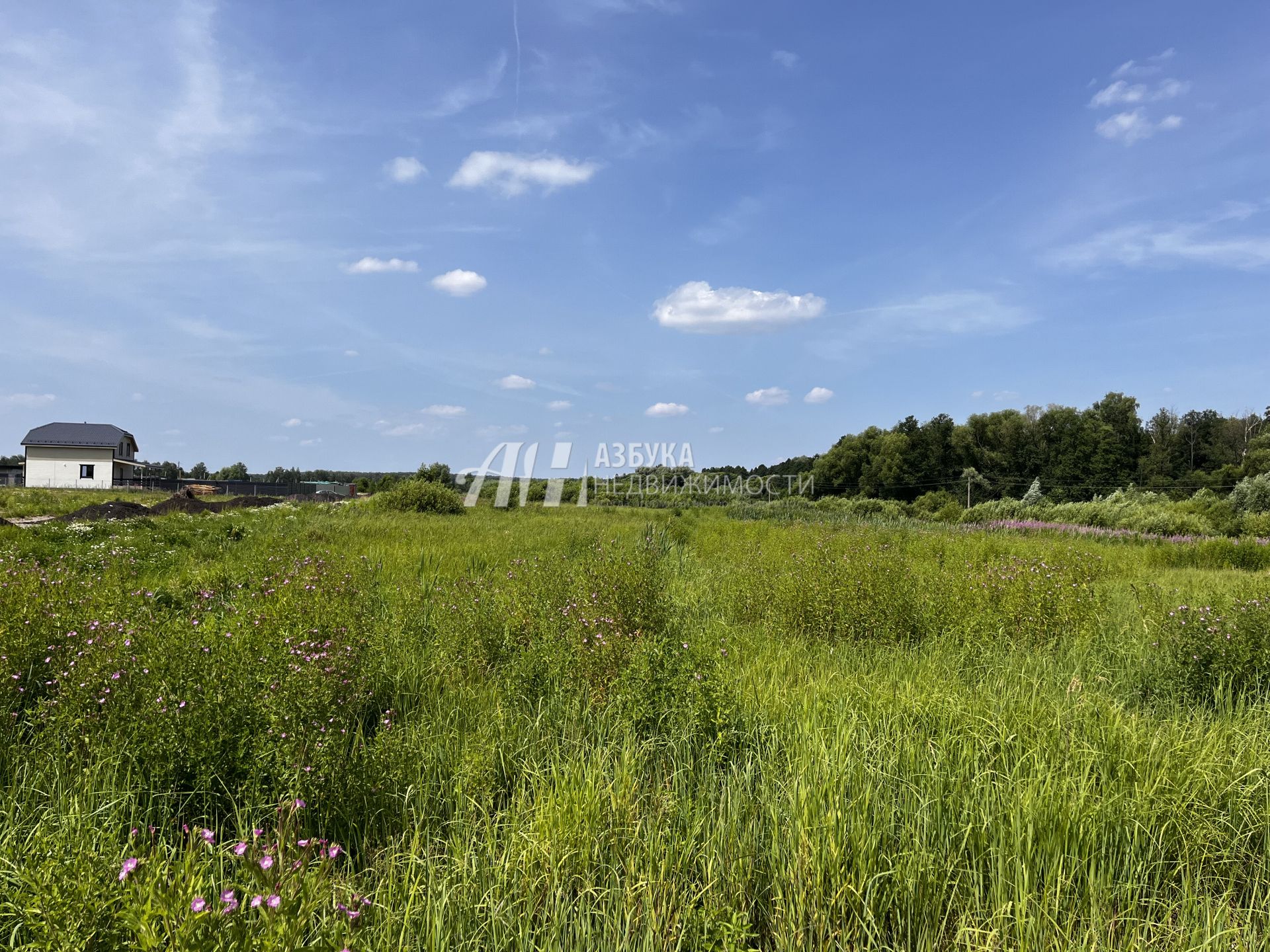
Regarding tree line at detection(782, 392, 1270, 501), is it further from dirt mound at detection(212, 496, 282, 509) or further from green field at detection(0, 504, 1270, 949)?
green field at detection(0, 504, 1270, 949)

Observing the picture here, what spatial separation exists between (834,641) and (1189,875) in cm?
357

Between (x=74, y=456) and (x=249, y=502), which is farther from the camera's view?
(x=74, y=456)

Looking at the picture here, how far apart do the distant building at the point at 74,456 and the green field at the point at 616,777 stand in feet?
177

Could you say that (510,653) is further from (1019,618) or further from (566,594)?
(1019,618)

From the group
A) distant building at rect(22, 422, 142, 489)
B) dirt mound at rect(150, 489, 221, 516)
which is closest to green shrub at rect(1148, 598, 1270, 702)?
dirt mound at rect(150, 489, 221, 516)

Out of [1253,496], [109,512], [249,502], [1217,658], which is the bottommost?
[1217,658]

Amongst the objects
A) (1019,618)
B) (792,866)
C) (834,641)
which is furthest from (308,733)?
(1019,618)

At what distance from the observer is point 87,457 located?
49125 millimetres

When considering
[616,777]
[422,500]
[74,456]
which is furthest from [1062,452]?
[74,456]

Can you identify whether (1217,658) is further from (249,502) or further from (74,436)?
(74,436)

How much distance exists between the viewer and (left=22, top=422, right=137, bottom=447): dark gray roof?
159ft

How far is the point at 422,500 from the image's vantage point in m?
24.8

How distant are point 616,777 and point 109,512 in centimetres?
2034

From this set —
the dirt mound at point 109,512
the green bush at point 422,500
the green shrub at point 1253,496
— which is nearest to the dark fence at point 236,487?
the green bush at point 422,500
